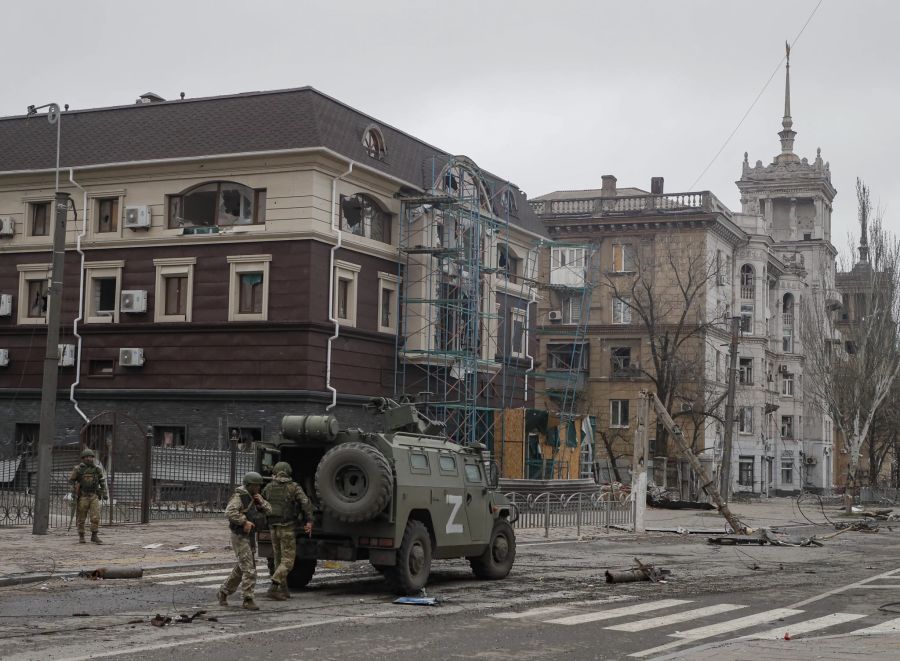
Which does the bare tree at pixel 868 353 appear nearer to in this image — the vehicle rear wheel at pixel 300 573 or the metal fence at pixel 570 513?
the metal fence at pixel 570 513

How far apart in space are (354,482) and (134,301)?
24.9 metres

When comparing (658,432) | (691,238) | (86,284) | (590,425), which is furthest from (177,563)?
(691,238)

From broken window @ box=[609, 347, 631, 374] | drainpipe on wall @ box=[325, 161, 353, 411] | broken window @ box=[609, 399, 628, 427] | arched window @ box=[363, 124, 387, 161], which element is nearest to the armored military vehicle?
drainpipe on wall @ box=[325, 161, 353, 411]

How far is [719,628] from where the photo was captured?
1338 cm

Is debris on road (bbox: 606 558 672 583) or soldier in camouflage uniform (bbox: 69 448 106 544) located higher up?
soldier in camouflage uniform (bbox: 69 448 106 544)

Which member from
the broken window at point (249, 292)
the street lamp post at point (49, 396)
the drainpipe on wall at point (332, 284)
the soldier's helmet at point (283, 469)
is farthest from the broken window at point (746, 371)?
the soldier's helmet at point (283, 469)

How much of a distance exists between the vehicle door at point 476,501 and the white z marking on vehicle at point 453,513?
1.07 feet

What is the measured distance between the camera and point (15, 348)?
41.5 m

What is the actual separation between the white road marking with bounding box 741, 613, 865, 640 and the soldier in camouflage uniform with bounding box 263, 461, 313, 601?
5.54 meters

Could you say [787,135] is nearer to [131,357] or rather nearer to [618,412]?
[618,412]

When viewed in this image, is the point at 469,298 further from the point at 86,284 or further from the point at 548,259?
the point at 548,259

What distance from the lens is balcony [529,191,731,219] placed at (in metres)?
63.4

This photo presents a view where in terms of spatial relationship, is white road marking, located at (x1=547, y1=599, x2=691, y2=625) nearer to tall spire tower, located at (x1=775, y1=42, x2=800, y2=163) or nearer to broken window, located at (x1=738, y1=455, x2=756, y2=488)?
broken window, located at (x1=738, y1=455, x2=756, y2=488)

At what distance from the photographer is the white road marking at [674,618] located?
13.3 metres
